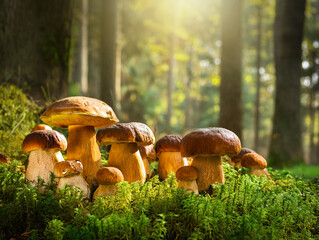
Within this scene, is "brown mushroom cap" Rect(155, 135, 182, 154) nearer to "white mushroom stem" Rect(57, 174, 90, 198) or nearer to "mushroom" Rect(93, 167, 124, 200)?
"mushroom" Rect(93, 167, 124, 200)

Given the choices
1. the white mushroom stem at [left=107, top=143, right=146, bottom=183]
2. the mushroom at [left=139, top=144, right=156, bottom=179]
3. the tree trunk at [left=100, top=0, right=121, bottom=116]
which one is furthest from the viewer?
the tree trunk at [left=100, top=0, right=121, bottom=116]

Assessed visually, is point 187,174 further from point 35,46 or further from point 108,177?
point 35,46

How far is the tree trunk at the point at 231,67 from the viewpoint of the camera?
6543 millimetres

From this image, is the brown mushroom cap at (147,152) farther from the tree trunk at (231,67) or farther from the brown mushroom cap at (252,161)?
the tree trunk at (231,67)

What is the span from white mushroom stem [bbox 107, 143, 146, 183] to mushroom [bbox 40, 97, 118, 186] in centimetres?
20

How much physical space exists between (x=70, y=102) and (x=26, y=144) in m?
0.57

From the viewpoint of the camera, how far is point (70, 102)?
2.30m

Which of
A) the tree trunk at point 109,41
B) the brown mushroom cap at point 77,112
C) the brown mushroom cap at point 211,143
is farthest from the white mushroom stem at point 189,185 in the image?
the tree trunk at point 109,41

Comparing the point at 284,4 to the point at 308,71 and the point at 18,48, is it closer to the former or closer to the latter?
the point at 18,48

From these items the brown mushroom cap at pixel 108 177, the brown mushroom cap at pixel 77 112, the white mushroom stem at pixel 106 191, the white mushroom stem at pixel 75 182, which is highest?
the brown mushroom cap at pixel 77 112

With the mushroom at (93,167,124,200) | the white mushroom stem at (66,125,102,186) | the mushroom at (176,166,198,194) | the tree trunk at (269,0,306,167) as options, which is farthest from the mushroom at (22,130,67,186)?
the tree trunk at (269,0,306,167)

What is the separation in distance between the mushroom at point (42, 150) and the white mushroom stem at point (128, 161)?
1.66ft

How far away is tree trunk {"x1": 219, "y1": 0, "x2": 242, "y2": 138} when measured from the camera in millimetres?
6543

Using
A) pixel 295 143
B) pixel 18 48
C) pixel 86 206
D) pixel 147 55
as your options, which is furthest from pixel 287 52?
pixel 147 55
